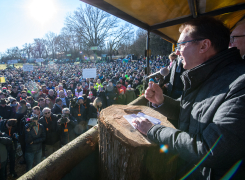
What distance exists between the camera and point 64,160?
1.67m

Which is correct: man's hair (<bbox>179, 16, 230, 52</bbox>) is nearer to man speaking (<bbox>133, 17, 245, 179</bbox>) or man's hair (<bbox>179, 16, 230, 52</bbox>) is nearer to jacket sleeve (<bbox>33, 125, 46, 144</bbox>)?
man speaking (<bbox>133, 17, 245, 179</bbox>)

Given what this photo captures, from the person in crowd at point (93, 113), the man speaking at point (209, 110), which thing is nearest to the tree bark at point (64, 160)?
the man speaking at point (209, 110)

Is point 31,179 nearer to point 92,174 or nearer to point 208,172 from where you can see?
point 92,174

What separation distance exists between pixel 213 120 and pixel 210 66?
42cm

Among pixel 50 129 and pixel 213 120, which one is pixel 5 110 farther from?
pixel 213 120

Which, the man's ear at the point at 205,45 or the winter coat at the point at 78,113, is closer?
the man's ear at the point at 205,45

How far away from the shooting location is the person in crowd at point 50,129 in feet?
13.7

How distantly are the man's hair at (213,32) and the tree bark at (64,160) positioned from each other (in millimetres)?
1769

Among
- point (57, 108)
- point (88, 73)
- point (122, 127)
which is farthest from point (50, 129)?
point (88, 73)

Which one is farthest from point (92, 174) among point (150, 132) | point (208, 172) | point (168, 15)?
point (168, 15)

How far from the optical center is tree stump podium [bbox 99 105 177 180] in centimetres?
130

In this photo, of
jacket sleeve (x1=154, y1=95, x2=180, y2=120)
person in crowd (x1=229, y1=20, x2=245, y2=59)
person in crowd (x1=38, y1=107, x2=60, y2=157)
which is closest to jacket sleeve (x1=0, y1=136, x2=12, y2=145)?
person in crowd (x1=38, y1=107, x2=60, y2=157)

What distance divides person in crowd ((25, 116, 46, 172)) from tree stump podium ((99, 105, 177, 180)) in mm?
3056

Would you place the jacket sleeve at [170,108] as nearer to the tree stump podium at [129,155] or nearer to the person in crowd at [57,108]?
the tree stump podium at [129,155]
